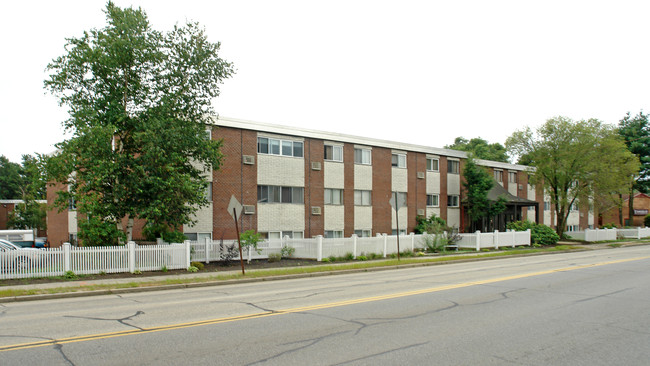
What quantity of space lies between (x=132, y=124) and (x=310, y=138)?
39.4ft

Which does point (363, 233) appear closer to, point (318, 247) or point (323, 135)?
point (323, 135)

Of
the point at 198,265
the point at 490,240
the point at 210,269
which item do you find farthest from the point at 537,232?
the point at 198,265

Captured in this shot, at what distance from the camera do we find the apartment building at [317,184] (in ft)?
87.3

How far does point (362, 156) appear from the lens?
33656mm

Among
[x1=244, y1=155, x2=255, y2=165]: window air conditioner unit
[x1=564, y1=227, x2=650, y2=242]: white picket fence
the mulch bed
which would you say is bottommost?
[x1=564, y1=227, x2=650, y2=242]: white picket fence

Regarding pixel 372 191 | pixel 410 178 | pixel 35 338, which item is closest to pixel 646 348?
pixel 35 338

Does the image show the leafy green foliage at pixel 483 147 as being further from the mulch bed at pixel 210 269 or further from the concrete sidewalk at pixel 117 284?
the concrete sidewalk at pixel 117 284

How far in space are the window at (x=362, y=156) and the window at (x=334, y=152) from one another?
1410 millimetres

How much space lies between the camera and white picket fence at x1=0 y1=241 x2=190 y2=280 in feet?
54.7

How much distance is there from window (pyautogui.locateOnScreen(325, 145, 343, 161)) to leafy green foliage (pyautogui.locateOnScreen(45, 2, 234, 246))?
1070 centimetres

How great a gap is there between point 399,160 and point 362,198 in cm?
479

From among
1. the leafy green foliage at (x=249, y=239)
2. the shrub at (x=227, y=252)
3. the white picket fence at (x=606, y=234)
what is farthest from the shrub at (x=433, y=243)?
the white picket fence at (x=606, y=234)

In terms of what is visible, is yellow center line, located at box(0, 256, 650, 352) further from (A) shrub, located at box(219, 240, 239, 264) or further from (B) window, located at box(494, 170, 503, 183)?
(B) window, located at box(494, 170, 503, 183)

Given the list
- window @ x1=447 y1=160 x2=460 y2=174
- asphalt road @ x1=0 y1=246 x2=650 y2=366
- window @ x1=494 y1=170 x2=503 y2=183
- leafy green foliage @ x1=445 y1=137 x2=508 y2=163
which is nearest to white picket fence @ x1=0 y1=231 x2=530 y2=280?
asphalt road @ x1=0 y1=246 x2=650 y2=366
